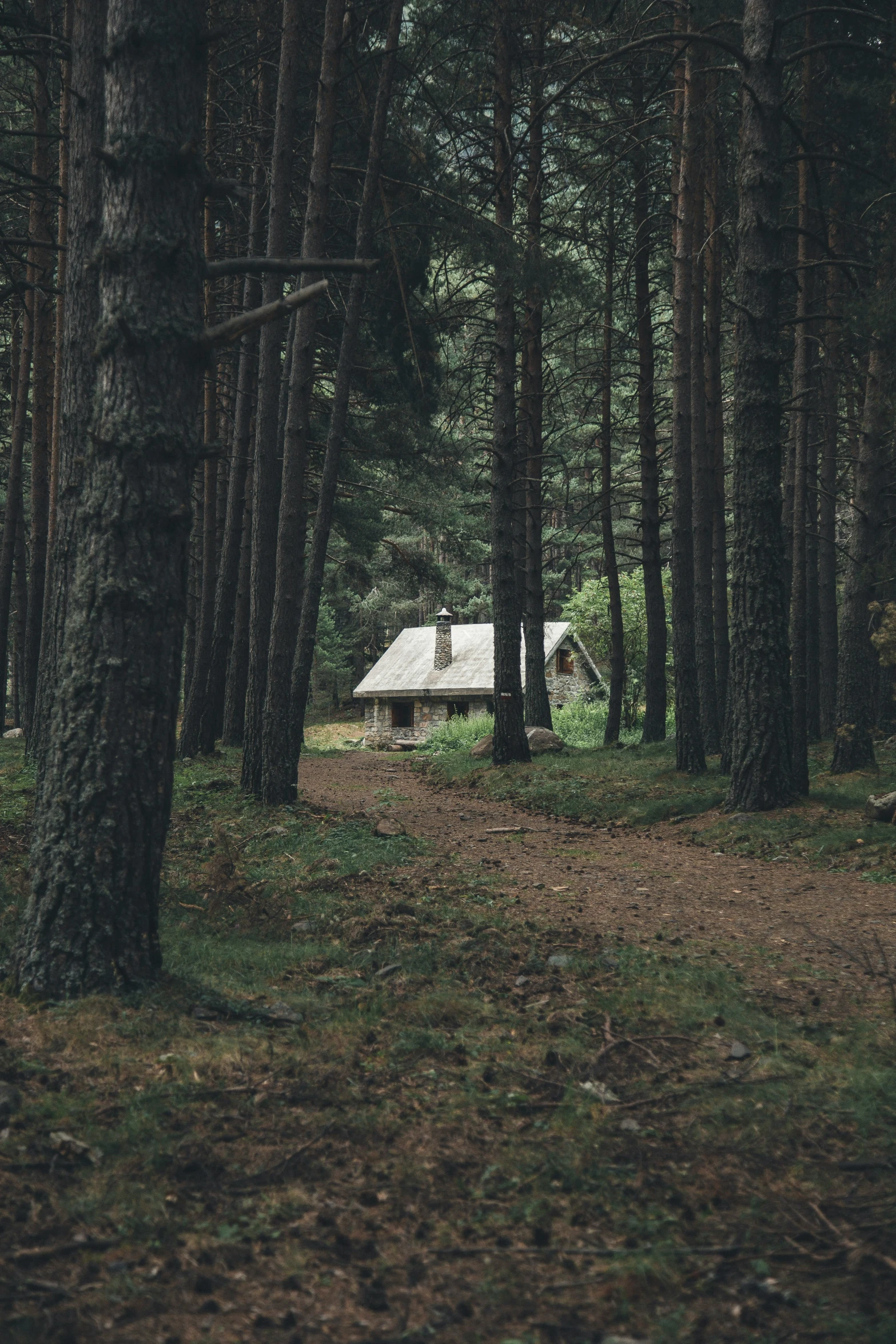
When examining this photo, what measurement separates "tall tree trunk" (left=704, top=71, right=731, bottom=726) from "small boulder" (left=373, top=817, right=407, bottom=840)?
7.87 m

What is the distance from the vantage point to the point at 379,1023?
464 centimetres

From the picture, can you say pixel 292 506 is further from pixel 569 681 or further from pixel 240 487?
pixel 569 681

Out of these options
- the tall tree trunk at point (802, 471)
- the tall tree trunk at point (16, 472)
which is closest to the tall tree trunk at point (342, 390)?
the tall tree trunk at point (802, 471)

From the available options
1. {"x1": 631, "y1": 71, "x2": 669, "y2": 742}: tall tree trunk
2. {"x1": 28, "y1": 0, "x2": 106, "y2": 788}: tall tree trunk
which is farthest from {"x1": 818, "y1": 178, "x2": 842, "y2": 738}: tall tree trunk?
{"x1": 28, "y1": 0, "x2": 106, "y2": 788}: tall tree trunk

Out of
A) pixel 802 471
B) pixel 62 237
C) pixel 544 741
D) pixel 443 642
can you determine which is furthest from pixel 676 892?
pixel 443 642

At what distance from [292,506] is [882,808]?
26.2ft

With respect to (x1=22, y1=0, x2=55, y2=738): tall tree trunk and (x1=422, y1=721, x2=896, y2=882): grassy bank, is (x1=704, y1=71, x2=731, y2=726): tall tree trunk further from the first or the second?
(x1=22, y1=0, x2=55, y2=738): tall tree trunk

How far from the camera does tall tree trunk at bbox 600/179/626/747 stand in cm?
1930

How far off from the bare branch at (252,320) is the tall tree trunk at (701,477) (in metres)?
11.4

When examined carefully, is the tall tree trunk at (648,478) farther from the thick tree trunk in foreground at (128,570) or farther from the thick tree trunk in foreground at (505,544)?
the thick tree trunk in foreground at (128,570)

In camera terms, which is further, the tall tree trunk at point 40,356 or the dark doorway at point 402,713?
the dark doorway at point 402,713

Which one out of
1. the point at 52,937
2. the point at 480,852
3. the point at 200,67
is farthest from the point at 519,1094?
the point at 480,852

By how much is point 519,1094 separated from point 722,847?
22.3 ft

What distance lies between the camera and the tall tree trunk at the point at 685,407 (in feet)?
47.3
